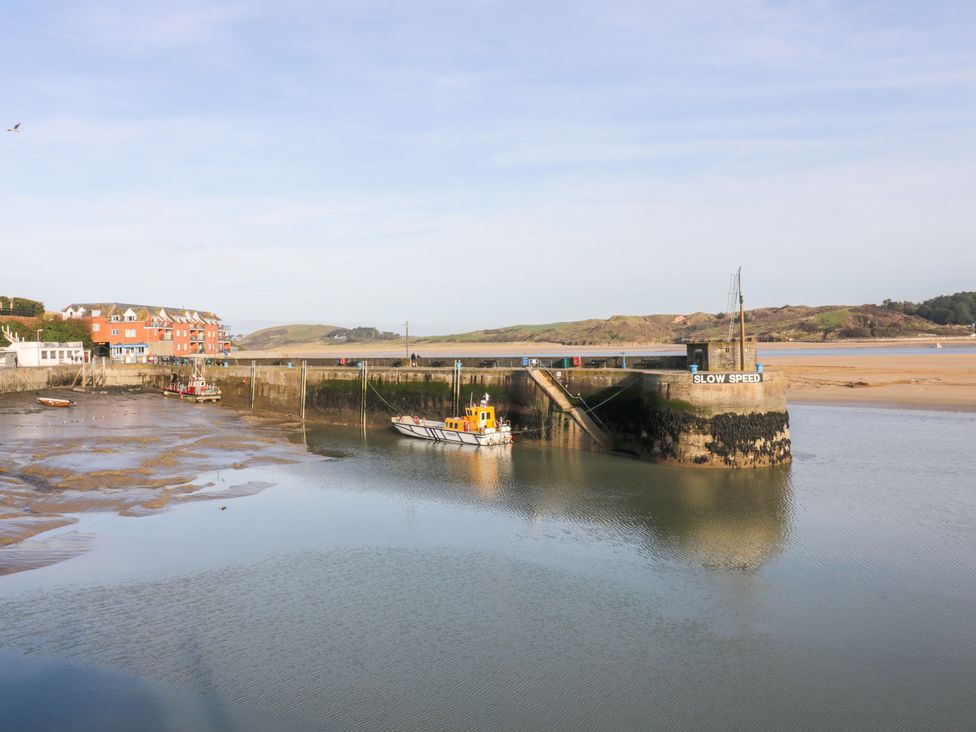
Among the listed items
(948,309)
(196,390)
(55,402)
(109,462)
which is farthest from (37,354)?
(948,309)

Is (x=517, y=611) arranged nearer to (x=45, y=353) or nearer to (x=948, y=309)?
(x=45, y=353)

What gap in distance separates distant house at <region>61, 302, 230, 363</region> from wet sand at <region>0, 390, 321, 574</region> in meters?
37.2

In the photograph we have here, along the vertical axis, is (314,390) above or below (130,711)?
above

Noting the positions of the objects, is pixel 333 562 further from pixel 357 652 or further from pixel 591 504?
pixel 591 504

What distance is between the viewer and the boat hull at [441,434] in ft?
156

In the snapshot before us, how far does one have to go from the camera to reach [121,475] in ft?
125

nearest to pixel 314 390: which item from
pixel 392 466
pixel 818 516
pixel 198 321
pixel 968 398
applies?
pixel 392 466

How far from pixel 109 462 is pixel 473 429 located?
22481 millimetres

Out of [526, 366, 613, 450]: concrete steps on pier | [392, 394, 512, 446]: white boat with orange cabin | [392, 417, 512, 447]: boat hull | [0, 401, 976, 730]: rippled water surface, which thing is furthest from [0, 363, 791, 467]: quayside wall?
[0, 401, 976, 730]: rippled water surface

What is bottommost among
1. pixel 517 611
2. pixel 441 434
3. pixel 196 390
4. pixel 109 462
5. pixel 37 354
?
pixel 517 611

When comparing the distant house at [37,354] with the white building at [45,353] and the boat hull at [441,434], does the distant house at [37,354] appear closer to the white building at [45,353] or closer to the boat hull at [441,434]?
the white building at [45,353]

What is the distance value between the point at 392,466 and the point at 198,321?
3816 inches

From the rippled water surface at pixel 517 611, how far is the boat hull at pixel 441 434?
11707 millimetres

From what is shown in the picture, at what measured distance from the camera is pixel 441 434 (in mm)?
50000
